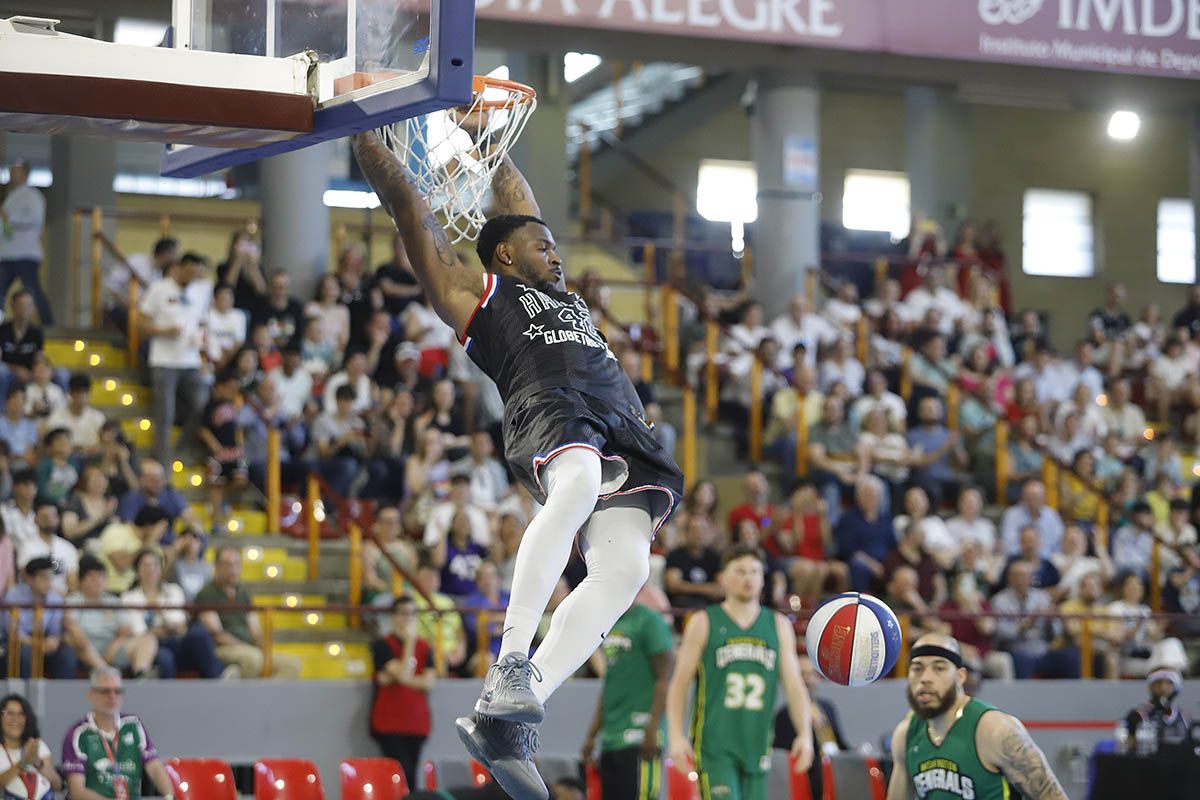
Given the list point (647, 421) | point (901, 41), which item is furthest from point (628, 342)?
point (647, 421)

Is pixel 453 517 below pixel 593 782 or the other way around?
the other way around

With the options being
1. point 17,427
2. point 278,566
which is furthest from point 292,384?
point 17,427

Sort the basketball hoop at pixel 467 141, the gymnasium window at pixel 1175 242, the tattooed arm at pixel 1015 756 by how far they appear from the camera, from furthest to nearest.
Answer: the gymnasium window at pixel 1175 242 → the tattooed arm at pixel 1015 756 → the basketball hoop at pixel 467 141

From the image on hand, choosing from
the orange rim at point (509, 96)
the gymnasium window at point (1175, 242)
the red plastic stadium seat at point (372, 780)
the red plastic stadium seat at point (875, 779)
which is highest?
the gymnasium window at point (1175, 242)

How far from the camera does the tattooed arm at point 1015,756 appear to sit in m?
7.74

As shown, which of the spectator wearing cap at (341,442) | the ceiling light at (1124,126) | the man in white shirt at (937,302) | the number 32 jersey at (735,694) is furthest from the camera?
the ceiling light at (1124,126)

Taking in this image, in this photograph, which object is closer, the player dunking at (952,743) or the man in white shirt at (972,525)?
the player dunking at (952,743)

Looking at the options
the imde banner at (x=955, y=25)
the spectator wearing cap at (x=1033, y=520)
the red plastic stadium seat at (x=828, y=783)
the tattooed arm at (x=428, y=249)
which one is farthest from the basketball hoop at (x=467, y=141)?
the spectator wearing cap at (x=1033, y=520)

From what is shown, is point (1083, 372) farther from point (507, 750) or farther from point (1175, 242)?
point (507, 750)

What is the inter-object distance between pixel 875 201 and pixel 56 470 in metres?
16.1

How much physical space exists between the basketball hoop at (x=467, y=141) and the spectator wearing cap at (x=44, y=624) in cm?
562

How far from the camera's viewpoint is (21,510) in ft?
39.0

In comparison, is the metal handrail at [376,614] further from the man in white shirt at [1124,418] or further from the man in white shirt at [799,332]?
the man in white shirt at [799,332]

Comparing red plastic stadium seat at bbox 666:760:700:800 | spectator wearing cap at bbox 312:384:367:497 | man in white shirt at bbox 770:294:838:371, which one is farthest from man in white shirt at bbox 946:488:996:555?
spectator wearing cap at bbox 312:384:367:497
